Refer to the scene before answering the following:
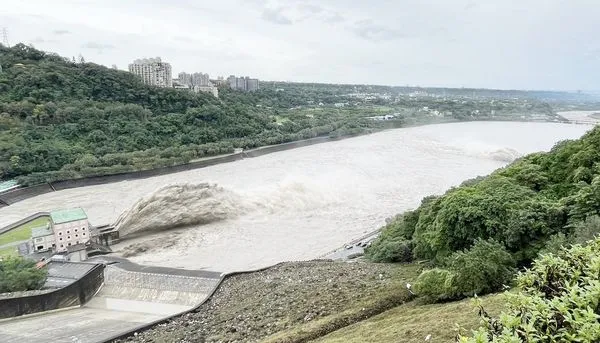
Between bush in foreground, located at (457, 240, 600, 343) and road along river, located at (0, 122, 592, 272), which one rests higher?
bush in foreground, located at (457, 240, 600, 343)

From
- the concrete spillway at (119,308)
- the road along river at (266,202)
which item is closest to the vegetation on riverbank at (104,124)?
the road along river at (266,202)

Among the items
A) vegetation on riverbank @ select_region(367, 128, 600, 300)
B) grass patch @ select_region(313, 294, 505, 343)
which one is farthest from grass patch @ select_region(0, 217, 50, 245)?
grass patch @ select_region(313, 294, 505, 343)

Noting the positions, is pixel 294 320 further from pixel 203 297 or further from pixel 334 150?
pixel 334 150

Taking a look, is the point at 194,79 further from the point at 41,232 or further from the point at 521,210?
the point at 521,210

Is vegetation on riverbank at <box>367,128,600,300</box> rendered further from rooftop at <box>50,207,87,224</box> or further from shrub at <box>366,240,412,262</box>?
rooftop at <box>50,207,87,224</box>

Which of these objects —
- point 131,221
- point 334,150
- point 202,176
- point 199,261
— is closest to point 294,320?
point 199,261

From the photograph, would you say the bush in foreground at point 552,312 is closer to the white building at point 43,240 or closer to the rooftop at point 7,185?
the white building at point 43,240
